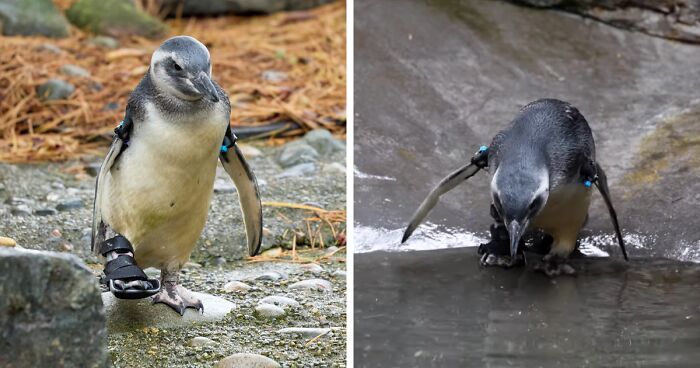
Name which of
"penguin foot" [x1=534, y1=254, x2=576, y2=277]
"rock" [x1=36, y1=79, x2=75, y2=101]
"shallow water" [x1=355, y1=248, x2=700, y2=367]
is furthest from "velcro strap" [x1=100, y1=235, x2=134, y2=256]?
"rock" [x1=36, y1=79, x2=75, y2=101]

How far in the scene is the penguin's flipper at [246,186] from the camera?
3.38 m

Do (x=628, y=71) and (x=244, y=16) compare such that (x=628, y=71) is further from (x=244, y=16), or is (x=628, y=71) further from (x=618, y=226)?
(x=244, y=16)

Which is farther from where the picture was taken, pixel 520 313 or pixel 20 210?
pixel 20 210

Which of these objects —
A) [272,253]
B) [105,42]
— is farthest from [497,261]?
[105,42]

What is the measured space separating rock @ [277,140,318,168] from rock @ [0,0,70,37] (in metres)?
2.23

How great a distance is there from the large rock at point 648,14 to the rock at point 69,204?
299 centimetres

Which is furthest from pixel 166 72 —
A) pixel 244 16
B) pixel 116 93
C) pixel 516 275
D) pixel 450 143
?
pixel 244 16

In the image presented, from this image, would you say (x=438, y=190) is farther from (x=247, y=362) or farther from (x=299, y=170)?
(x=247, y=362)

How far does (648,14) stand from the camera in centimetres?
574

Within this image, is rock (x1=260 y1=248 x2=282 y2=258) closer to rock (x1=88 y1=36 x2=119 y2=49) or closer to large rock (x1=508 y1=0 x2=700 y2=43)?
large rock (x1=508 y1=0 x2=700 y2=43)

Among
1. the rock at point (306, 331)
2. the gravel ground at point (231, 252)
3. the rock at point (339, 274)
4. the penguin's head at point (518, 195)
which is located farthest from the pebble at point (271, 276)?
the penguin's head at point (518, 195)

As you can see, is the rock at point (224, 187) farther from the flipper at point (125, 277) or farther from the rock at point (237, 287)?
the flipper at point (125, 277)

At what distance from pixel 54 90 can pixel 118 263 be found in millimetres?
2608

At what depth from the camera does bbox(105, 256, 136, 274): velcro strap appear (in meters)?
3.07
